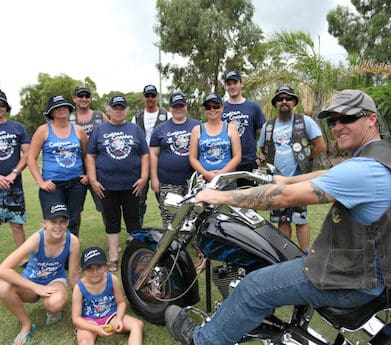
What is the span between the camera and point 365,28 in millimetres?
22234

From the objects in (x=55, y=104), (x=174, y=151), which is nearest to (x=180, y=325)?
(x=174, y=151)

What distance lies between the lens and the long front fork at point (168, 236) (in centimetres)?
215

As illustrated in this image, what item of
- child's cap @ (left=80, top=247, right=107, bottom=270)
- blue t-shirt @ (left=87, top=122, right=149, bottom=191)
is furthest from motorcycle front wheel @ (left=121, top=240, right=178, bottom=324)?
blue t-shirt @ (left=87, top=122, right=149, bottom=191)

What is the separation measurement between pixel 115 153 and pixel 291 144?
1758mm

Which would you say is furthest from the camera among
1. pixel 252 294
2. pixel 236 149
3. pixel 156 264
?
pixel 236 149

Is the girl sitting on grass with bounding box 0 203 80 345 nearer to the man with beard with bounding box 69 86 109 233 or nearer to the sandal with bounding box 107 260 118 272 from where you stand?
the sandal with bounding box 107 260 118 272

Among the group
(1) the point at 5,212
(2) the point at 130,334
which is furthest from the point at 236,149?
(1) the point at 5,212

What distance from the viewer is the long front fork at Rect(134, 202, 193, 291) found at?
2152 mm

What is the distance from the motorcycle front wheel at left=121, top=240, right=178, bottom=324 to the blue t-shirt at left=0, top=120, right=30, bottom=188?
1788 millimetres

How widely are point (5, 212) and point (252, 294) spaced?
3223 mm

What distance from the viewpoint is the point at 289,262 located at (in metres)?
1.93

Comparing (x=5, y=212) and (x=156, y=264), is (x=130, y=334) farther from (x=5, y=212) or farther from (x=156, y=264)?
(x=5, y=212)

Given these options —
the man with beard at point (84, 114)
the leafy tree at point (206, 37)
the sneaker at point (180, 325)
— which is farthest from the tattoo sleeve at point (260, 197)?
the leafy tree at point (206, 37)

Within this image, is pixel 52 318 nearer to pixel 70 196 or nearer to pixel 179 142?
pixel 70 196
